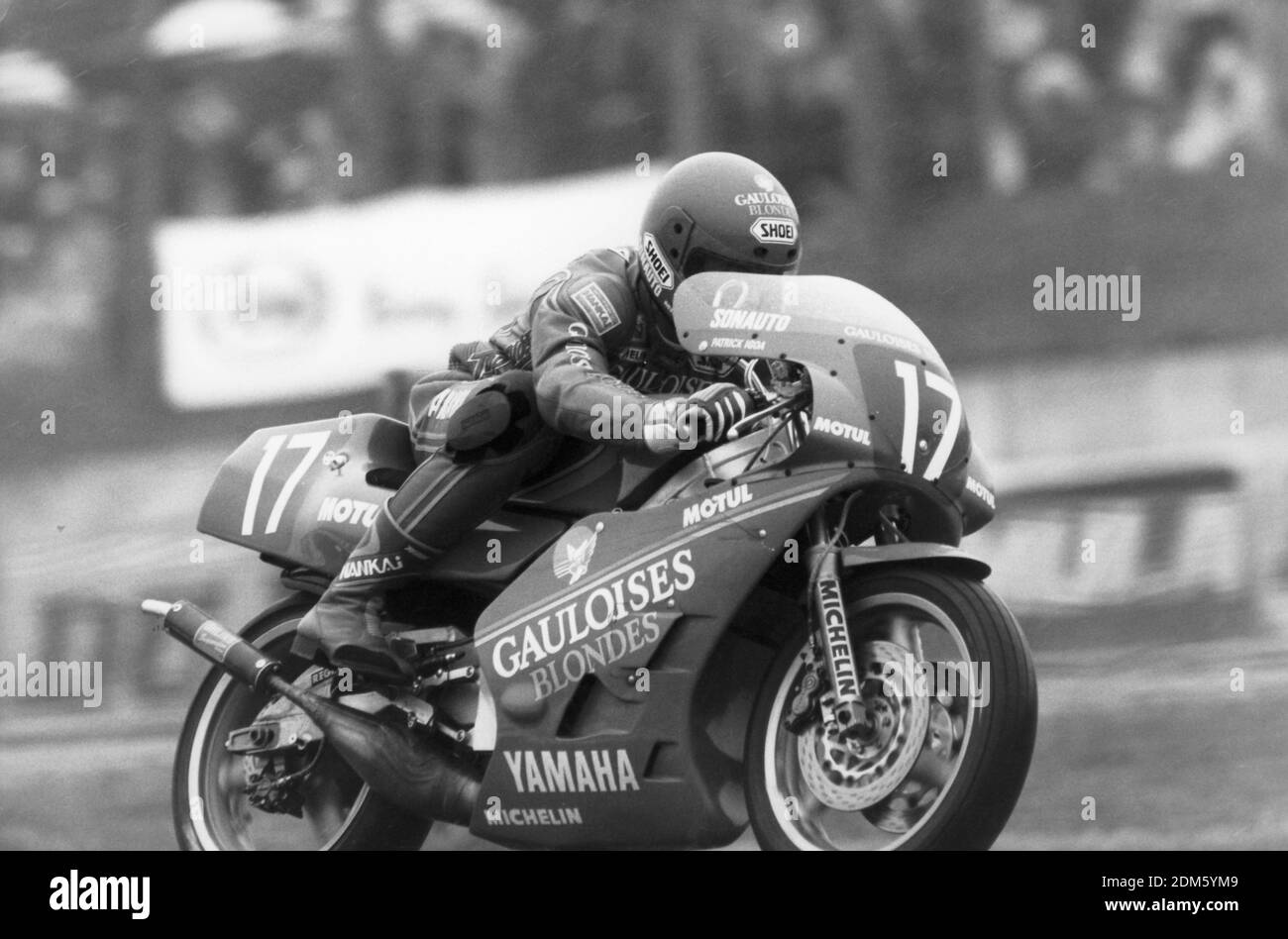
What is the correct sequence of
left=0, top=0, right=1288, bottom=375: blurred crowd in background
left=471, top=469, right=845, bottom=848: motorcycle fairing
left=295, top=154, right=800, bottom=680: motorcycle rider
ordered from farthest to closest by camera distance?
left=0, top=0, right=1288, bottom=375: blurred crowd in background → left=295, top=154, right=800, bottom=680: motorcycle rider → left=471, top=469, right=845, bottom=848: motorcycle fairing

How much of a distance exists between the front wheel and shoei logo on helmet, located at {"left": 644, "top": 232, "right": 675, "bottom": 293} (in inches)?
35.0

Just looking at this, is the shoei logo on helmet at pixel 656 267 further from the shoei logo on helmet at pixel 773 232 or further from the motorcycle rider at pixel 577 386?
the shoei logo on helmet at pixel 773 232

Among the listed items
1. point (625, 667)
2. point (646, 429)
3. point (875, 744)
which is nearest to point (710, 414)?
point (646, 429)

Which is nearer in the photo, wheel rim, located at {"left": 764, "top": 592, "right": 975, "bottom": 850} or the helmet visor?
wheel rim, located at {"left": 764, "top": 592, "right": 975, "bottom": 850}

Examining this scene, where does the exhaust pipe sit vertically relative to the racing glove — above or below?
below

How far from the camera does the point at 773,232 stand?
472 centimetres

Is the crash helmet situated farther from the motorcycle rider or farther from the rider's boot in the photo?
the rider's boot

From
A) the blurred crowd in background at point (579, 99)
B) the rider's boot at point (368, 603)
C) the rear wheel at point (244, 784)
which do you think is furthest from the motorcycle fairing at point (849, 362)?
the blurred crowd in background at point (579, 99)

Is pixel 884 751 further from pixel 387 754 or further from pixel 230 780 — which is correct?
pixel 230 780

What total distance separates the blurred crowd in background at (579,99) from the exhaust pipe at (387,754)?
9.21 feet

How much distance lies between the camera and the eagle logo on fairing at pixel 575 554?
4.68 metres

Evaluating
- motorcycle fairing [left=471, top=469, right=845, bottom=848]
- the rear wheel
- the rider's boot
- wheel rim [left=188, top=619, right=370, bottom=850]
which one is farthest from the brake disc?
wheel rim [left=188, top=619, right=370, bottom=850]

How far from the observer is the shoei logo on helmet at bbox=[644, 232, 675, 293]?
15.8 ft
